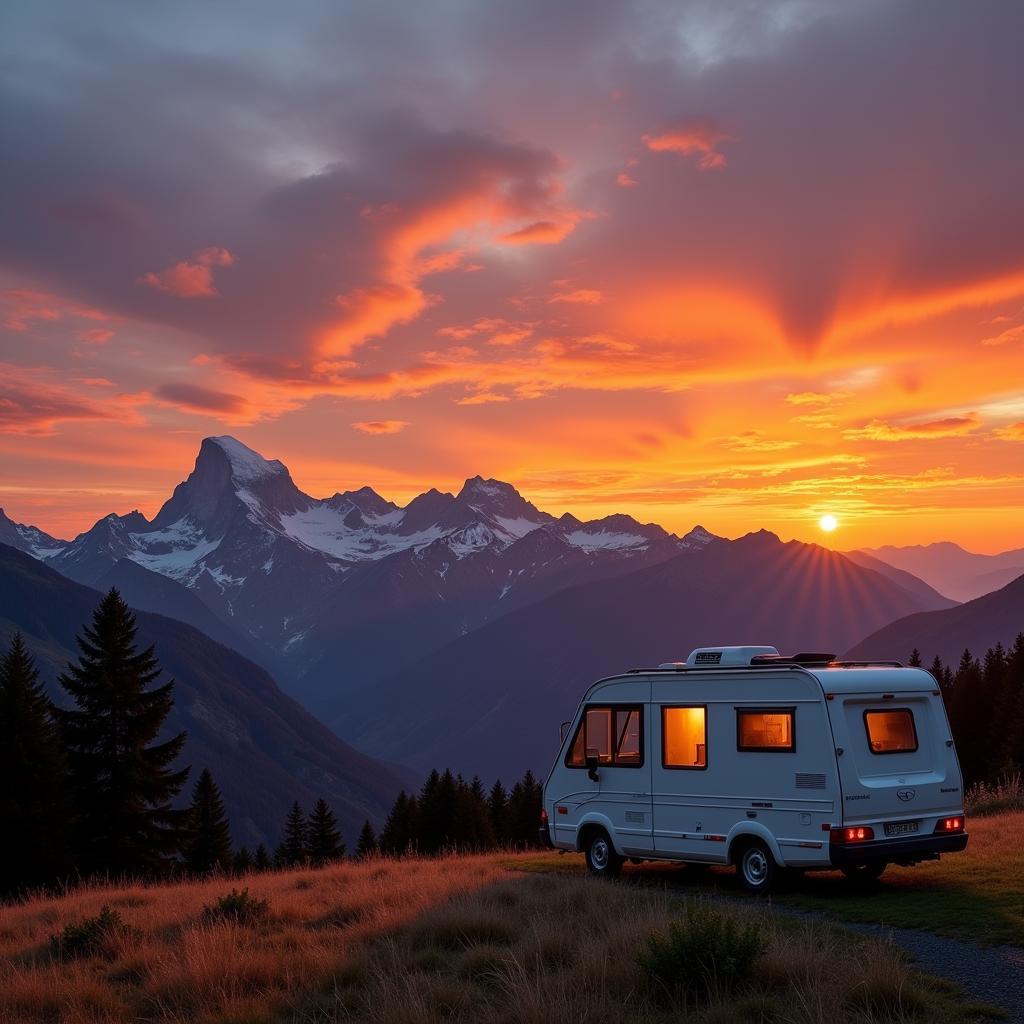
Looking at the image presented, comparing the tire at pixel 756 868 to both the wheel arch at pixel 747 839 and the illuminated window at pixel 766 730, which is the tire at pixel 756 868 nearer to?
the wheel arch at pixel 747 839

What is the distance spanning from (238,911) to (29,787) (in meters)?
31.7

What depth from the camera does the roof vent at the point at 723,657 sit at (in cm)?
1620

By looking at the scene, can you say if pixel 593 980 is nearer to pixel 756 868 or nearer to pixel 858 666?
pixel 756 868

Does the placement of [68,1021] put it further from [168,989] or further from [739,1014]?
[739,1014]

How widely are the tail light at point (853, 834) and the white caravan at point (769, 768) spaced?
0.06ft

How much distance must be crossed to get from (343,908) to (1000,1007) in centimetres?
823

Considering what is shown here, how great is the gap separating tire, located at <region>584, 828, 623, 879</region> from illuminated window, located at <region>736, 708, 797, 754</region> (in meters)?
3.32

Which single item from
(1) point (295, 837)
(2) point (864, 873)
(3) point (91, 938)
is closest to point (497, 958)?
(3) point (91, 938)

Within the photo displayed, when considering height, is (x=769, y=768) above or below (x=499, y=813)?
above

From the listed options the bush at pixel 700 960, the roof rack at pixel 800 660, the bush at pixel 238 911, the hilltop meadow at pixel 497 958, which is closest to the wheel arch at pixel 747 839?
the hilltop meadow at pixel 497 958

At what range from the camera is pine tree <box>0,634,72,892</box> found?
1528 inches

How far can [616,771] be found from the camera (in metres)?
17.1

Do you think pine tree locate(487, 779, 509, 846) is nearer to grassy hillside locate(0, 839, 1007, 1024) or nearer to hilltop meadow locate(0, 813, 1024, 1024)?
hilltop meadow locate(0, 813, 1024, 1024)

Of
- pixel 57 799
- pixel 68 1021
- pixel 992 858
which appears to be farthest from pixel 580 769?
pixel 57 799
